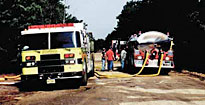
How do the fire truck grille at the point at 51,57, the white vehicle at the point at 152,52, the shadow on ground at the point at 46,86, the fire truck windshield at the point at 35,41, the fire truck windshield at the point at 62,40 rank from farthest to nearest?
the white vehicle at the point at 152,52
the shadow on ground at the point at 46,86
the fire truck windshield at the point at 35,41
the fire truck windshield at the point at 62,40
the fire truck grille at the point at 51,57

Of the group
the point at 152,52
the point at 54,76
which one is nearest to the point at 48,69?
the point at 54,76

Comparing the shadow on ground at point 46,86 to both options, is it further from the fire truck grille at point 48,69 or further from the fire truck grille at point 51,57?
the fire truck grille at point 51,57

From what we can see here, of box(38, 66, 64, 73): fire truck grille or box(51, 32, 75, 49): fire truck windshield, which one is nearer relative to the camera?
box(38, 66, 64, 73): fire truck grille

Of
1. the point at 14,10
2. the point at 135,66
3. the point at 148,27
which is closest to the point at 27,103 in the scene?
the point at 135,66

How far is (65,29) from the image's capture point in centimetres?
1384

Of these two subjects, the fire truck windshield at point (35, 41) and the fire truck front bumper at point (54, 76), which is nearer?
the fire truck front bumper at point (54, 76)

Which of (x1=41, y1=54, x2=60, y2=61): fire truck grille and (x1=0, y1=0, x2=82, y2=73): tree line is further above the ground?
(x1=0, y1=0, x2=82, y2=73): tree line

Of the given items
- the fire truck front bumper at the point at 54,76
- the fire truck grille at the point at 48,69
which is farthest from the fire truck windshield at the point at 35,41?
the fire truck front bumper at the point at 54,76

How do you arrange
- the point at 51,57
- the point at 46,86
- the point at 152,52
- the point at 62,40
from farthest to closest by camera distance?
1. the point at 152,52
2. the point at 46,86
3. the point at 62,40
4. the point at 51,57

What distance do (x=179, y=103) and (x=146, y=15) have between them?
161 feet

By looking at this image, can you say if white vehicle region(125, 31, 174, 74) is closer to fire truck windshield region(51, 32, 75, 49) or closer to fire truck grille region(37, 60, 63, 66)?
fire truck windshield region(51, 32, 75, 49)

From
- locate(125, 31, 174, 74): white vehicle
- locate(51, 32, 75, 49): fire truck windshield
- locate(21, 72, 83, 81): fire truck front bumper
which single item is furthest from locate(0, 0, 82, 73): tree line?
locate(21, 72, 83, 81): fire truck front bumper

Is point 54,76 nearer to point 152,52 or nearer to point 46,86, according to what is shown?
point 46,86

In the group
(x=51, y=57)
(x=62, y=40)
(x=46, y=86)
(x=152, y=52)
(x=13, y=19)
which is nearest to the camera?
(x=51, y=57)
